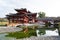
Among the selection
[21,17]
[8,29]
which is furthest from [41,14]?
[8,29]

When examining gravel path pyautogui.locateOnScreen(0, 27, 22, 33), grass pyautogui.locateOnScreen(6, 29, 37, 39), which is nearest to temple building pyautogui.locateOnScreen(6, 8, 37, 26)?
gravel path pyautogui.locateOnScreen(0, 27, 22, 33)

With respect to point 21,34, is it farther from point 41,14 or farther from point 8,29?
point 41,14

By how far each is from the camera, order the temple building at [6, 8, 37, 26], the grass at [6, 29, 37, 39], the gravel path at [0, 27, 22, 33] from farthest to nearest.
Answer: the temple building at [6, 8, 37, 26] → the gravel path at [0, 27, 22, 33] → the grass at [6, 29, 37, 39]

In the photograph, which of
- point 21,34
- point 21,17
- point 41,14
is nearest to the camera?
point 21,34

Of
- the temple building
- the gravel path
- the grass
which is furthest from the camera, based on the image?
the temple building

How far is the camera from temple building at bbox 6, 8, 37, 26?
5.15 meters

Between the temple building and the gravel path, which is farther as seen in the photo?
the temple building

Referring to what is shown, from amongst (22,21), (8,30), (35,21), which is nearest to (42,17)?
(35,21)

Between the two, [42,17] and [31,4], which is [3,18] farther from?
[42,17]

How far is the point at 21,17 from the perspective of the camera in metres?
5.48

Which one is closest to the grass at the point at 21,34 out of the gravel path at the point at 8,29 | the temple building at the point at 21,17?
the gravel path at the point at 8,29

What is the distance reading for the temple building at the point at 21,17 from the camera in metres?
5.15

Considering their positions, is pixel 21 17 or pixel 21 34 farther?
pixel 21 17

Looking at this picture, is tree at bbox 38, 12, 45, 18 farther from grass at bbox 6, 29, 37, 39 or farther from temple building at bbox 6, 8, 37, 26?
grass at bbox 6, 29, 37, 39
